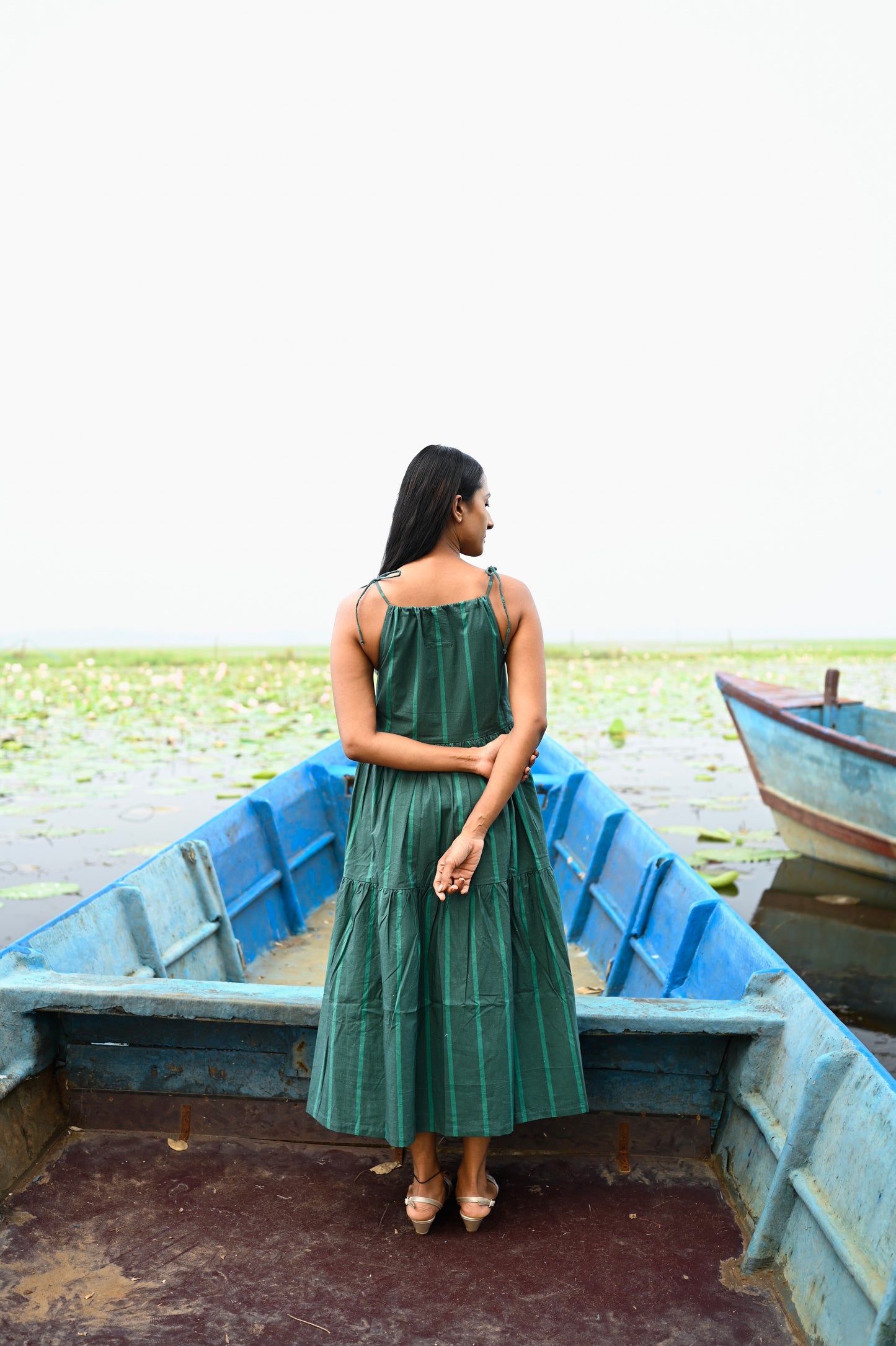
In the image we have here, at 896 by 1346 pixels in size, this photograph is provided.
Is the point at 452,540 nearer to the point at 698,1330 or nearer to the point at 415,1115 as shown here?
Answer: the point at 415,1115

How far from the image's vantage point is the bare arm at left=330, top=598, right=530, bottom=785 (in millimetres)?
1805

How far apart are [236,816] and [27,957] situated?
1536 mm

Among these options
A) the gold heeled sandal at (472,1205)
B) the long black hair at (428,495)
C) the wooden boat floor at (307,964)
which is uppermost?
the long black hair at (428,495)

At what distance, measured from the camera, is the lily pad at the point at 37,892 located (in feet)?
18.3

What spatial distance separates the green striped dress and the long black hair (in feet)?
0.44

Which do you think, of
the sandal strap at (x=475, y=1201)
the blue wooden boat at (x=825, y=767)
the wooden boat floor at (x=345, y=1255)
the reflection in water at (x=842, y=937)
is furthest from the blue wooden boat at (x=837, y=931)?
the sandal strap at (x=475, y=1201)

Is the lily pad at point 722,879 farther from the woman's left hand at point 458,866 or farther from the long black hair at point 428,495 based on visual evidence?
the long black hair at point 428,495

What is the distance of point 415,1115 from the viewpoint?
5.91 feet

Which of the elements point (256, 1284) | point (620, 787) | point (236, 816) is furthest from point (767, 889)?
point (256, 1284)

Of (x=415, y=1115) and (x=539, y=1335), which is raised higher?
(x=415, y=1115)

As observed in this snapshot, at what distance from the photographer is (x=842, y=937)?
211 inches

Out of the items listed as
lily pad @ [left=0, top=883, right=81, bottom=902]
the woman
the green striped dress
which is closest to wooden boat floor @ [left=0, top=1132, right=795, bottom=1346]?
the woman

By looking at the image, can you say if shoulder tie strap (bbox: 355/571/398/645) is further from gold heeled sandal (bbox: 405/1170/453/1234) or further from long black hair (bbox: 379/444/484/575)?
gold heeled sandal (bbox: 405/1170/453/1234)

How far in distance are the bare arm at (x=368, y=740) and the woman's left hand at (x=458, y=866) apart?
0.14 metres
